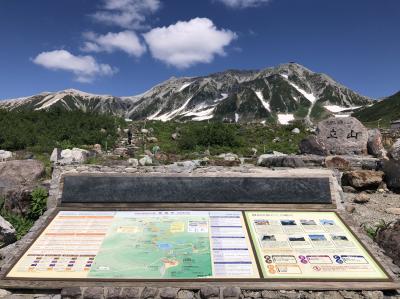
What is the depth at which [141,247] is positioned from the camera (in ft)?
23.0

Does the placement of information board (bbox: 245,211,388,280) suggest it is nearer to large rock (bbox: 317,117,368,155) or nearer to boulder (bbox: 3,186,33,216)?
boulder (bbox: 3,186,33,216)

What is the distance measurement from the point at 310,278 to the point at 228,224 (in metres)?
1.86

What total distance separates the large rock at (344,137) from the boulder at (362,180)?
6285mm

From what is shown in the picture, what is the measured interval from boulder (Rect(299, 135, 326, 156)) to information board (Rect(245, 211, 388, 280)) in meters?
11.9

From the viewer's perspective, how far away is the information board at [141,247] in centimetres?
643

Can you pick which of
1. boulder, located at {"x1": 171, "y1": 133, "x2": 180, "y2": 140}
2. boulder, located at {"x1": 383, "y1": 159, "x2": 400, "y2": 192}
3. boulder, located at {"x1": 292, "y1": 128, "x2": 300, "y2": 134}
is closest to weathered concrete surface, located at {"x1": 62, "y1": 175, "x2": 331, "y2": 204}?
boulder, located at {"x1": 383, "y1": 159, "x2": 400, "y2": 192}

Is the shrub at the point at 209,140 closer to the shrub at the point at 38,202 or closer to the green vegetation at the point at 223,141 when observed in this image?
the green vegetation at the point at 223,141

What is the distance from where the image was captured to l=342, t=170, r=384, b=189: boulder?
13094mm

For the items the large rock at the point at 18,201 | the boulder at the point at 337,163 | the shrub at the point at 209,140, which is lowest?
the large rock at the point at 18,201

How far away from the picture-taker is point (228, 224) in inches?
300

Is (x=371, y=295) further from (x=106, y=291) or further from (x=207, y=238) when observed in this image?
(x=106, y=291)

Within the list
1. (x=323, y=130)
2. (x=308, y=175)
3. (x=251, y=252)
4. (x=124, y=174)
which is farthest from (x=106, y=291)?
(x=323, y=130)

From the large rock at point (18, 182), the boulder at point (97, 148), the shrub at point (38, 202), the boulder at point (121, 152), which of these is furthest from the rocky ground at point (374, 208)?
the boulder at point (97, 148)

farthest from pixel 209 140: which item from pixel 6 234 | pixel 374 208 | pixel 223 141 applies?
pixel 6 234
